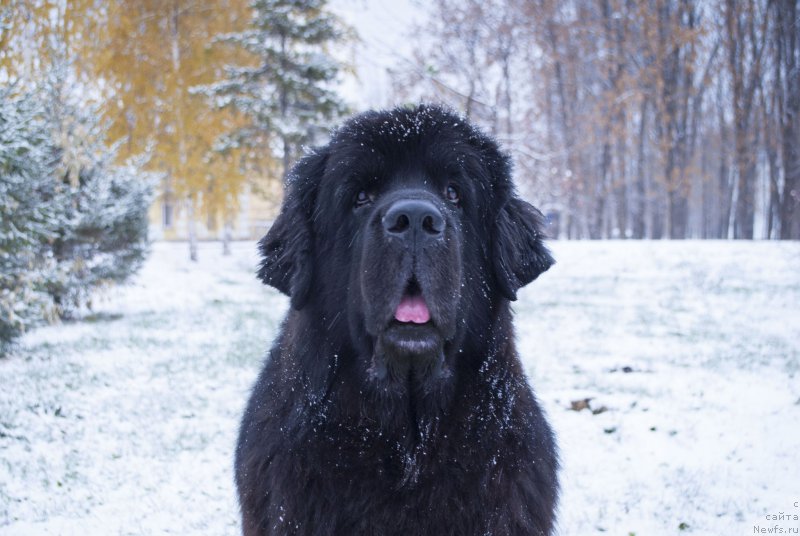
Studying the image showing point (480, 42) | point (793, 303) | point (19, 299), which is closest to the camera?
point (19, 299)

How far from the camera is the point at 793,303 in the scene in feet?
32.5

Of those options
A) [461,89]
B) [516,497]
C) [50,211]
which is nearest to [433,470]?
[516,497]

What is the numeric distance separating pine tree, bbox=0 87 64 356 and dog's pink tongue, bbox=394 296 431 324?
5.45 m

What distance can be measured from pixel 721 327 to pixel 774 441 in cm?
491

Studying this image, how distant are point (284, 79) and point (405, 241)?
1762cm

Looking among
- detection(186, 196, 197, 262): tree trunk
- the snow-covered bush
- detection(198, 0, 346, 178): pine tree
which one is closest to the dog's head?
the snow-covered bush

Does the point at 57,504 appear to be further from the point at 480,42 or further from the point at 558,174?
the point at 558,174

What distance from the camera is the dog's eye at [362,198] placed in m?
2.37

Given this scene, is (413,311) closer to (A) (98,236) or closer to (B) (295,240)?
(B) (295,240)

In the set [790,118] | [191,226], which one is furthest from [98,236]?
[790,118]

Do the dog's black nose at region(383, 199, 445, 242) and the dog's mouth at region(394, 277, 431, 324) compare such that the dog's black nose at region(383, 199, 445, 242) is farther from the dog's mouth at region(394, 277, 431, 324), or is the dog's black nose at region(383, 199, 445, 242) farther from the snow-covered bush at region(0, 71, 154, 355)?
the snow-covered bush at region(0, 71, 154, 355)

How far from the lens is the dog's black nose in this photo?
1.95 metres

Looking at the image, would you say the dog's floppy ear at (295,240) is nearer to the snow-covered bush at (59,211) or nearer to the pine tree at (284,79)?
the snow-covered bush at (59,211)

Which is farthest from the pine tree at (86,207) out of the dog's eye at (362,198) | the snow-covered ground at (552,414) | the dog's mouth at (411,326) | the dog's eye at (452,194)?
the dog's mouth at (411,326)
